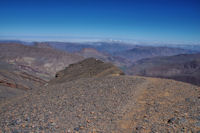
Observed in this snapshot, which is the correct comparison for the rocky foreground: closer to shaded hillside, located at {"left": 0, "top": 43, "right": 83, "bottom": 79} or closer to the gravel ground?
the gravel ground

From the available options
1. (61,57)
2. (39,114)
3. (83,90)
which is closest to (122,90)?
(83,90)

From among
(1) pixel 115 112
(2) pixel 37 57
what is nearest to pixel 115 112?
(1) pixel 115 112

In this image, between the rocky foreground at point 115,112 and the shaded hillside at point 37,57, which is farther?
the shaded hillside at point 37,57

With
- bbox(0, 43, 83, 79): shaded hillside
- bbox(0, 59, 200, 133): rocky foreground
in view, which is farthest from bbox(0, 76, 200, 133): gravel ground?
bbox(0, 43, 83, 79): shaded hillside

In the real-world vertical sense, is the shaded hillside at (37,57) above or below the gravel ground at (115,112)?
below

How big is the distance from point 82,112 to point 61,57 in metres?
168

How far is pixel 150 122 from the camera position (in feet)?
27.7

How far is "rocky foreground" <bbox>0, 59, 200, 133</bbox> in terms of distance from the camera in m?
8.18

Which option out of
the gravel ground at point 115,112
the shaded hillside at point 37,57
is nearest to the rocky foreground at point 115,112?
the gravel ground at point 115,112

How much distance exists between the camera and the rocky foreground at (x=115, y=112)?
26.8 feet

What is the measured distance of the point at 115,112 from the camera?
973 cm

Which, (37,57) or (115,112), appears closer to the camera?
(115,112)

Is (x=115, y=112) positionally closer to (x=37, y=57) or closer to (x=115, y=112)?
(x=115, y=112)

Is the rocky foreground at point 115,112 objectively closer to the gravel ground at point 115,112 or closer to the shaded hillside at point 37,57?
the gravel ground at point 115,112
